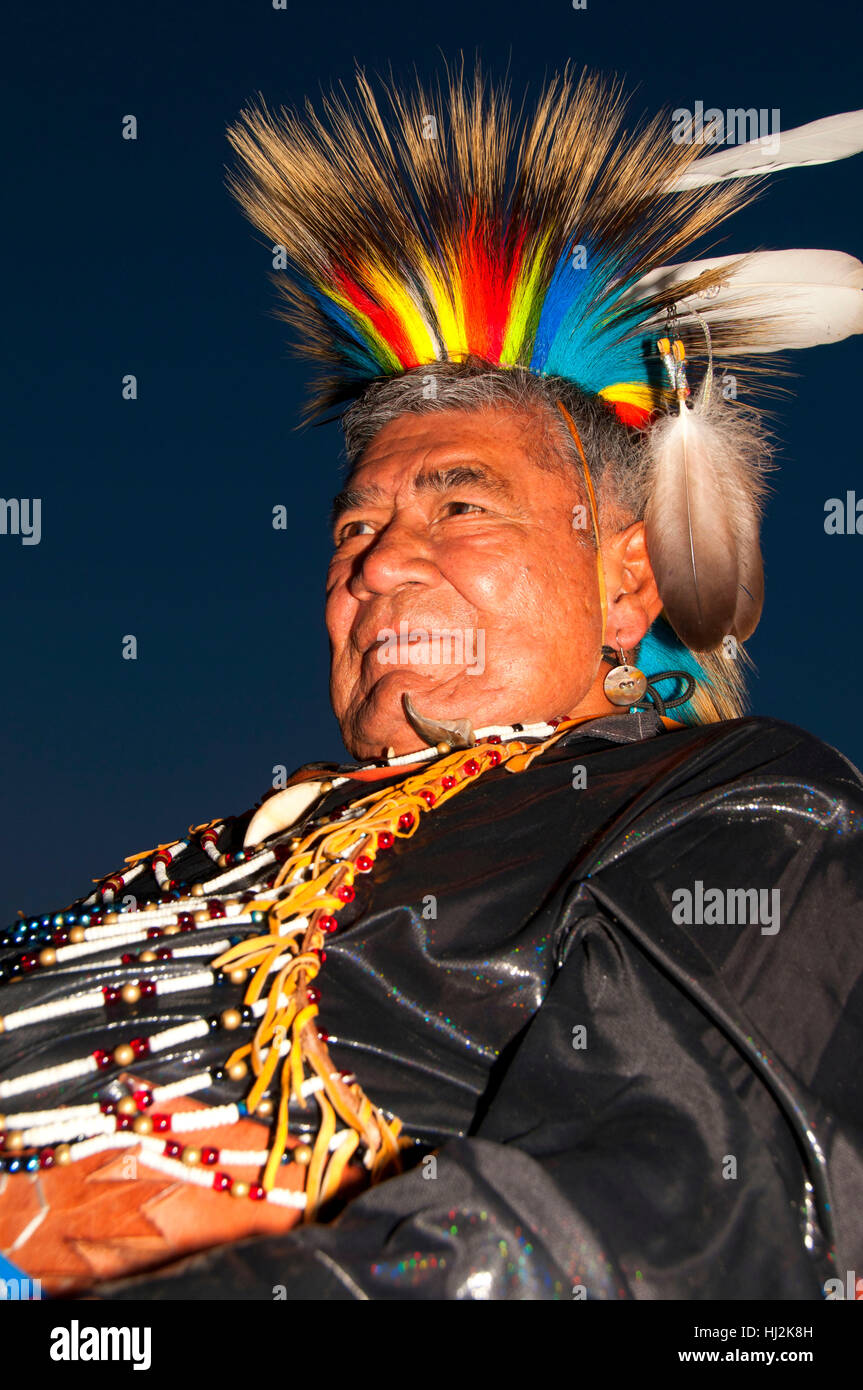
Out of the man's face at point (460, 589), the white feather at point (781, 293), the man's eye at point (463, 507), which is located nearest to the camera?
the man's face at point (460, 589)

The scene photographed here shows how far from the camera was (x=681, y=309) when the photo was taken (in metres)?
2.72

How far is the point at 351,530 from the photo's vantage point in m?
2.63

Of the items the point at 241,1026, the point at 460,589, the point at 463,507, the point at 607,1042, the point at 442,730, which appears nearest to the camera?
the point at 607,1042

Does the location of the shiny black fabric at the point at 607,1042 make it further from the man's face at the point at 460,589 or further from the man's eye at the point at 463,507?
the man's eye at the point at 463,507

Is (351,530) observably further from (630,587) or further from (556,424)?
(630,587)

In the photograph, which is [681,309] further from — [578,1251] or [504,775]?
Answer: [578,1251]

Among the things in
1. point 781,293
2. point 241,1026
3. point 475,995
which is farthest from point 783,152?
point 241,1026

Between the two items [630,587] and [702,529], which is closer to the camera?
[702,529]

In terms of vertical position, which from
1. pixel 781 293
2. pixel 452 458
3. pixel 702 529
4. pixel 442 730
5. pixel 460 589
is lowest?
pixel 442 730

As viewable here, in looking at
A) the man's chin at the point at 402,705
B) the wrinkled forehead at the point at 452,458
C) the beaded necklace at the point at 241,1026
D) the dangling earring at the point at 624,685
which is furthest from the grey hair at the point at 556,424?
the beaded necklace at the point at 241,1026

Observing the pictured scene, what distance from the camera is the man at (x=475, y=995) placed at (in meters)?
1.13

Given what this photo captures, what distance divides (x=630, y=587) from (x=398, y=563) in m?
0.60

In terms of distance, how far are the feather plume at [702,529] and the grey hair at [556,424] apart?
0.07 m

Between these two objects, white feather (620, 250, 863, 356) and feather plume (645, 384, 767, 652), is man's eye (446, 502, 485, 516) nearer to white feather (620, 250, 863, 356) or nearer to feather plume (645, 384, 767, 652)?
feather plume (645, 384, 767, 652)
